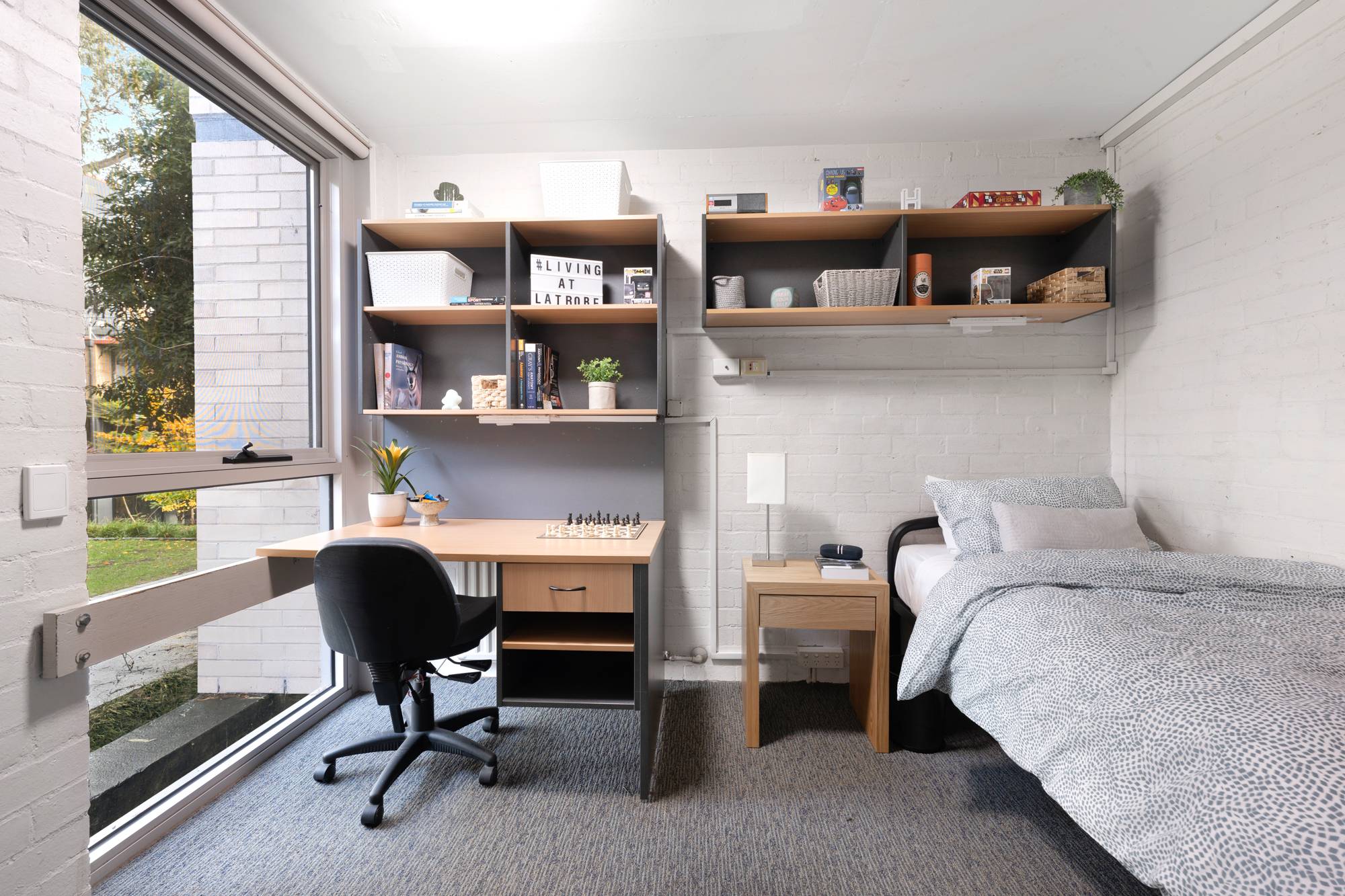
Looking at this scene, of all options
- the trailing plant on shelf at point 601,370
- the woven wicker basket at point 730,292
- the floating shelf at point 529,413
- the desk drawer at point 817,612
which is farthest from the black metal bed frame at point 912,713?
the trailing plant on shelf at point 601,370

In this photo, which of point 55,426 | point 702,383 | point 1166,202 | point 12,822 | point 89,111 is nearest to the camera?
point 12,822

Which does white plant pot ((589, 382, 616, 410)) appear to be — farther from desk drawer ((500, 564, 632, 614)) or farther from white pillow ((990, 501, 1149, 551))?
white pillow ((990, 501, 1149, 551))

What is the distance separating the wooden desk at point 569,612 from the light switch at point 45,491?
593mm

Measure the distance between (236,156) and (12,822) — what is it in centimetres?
207

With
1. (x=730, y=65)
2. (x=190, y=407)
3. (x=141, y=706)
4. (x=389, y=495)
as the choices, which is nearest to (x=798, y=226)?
(x=730, y=65)

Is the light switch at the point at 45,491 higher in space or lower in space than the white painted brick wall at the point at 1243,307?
lower

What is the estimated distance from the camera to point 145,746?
1.75m

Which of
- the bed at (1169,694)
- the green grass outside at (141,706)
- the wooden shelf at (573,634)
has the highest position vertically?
the bed at (1169,694)

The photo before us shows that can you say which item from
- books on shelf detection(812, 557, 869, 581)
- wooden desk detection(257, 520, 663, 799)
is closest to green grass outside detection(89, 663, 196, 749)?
wooden desk detection(257, 520, 663, 799)

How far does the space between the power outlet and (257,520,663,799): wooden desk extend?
2.80 ft

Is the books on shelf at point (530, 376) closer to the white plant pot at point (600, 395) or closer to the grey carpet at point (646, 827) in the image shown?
the white plant pot at point (600, 395)

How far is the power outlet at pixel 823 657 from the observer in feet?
8.48

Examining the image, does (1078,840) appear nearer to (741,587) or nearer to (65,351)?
(741,587)

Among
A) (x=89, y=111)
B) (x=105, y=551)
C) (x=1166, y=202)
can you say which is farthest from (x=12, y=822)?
(x=1166, y=202)
